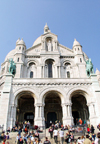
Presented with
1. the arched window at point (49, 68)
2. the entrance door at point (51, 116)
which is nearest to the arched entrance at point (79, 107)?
the entrance door at point (51, 116)

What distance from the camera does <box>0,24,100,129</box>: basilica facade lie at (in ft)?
62.0

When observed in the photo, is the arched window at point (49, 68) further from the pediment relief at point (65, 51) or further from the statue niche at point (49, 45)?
the pediment relief at point (65, 51)

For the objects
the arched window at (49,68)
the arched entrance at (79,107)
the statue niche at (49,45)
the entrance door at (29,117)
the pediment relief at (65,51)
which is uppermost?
the statue niche at (49,45)

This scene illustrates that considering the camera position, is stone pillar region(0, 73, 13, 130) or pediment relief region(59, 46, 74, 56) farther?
pediment relief region(59, 46, 74, 56)

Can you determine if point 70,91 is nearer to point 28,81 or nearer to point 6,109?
point 28,81

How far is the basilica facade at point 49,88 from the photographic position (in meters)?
18.9

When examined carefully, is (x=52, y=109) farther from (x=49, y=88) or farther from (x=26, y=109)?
(x=49, y=88)

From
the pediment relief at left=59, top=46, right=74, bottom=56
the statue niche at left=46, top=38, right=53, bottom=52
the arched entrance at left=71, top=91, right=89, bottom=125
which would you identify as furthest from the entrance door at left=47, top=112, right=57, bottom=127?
the statue niche at left=46, top=38, right=53, bottom=52

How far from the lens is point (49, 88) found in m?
20.3

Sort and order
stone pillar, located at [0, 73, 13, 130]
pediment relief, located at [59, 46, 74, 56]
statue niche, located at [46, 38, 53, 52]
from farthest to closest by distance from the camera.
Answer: statue niche, located at [46, 38, 53, 52] → pediment relief, located at [59, 46, 74, 56] → stone pillar, located at [0, 73, 13, 130]

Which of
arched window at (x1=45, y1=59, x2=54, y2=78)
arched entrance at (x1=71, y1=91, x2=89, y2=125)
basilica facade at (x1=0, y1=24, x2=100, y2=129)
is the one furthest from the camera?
arched window at (x1=45, y1=59, x2=54, y2=78)

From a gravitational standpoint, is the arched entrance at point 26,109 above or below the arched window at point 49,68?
below

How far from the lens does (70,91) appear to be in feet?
66.3

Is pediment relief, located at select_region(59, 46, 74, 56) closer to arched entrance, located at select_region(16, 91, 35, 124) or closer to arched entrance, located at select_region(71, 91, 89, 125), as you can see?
arched entrance, located at select_region(71, 91, 89, 125)
